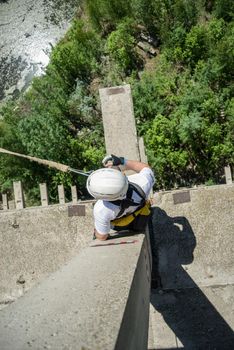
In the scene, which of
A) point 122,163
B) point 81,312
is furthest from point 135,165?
point 81,312

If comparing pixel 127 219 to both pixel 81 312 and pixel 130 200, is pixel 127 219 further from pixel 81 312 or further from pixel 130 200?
pixel 81 312

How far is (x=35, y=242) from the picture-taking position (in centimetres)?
364

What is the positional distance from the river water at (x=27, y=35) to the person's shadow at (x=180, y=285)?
19.1 metres

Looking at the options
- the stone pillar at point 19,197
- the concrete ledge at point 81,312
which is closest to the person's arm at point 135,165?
the stone pillar at point 19,197

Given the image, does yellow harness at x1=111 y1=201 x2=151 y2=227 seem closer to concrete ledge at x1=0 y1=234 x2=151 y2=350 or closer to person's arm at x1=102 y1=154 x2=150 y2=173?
person's arm at x1=102 y1=154 x2=150 y2=173

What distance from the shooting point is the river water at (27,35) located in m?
22.2

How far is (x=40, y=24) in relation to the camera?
23750 mm

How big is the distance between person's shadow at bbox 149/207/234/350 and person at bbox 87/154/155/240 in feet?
1.73

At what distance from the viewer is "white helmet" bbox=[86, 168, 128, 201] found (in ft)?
8.01

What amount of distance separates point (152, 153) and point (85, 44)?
22.0 feet

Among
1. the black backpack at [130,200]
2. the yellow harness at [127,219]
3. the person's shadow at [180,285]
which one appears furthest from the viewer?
the person's shadow at [180,285]

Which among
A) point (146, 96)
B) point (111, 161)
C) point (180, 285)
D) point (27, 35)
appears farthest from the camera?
point (27, 35)

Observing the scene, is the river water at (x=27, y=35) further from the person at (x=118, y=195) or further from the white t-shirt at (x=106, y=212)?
the white t-shirt at (x=106, y=212)

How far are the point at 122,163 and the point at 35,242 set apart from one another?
1097 mm
